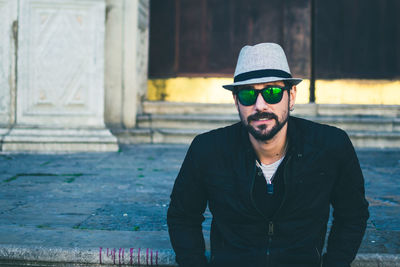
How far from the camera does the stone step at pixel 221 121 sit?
8195 millimetres

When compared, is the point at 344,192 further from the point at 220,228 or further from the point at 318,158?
the point at 220,228

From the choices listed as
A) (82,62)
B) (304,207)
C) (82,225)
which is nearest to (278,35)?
(82,62)

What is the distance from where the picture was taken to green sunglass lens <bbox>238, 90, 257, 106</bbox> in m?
2.36

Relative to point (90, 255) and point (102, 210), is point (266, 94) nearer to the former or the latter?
point (90, 255)

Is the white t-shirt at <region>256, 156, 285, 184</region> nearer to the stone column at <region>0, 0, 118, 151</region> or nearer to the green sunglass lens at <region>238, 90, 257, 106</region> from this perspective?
the green sunglass lens at <region>238, 90, 257, 106</region>

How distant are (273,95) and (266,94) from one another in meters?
0.04

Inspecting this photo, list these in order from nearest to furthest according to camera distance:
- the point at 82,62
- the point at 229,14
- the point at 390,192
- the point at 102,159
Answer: the point at 390,192 → the point at 102,159 → the point at 82,62 → the point at 229,14

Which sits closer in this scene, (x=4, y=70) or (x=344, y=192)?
(x=344, y=192)

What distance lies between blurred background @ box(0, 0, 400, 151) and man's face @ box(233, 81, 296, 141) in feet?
17.5

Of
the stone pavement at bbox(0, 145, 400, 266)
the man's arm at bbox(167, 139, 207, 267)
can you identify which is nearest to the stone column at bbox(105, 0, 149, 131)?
the stone pavement at bbox(0, 145, 400, 266)

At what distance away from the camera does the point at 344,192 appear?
2.38 meters

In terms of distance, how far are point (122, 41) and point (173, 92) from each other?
223cm

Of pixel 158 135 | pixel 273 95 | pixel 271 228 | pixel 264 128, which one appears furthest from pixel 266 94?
pixel 158 135

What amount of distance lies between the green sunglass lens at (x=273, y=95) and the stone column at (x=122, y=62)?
617cm
